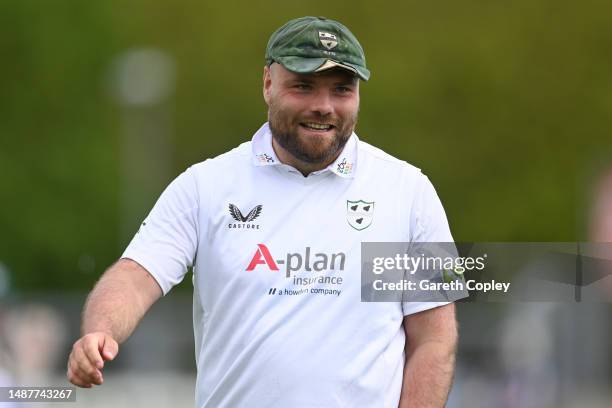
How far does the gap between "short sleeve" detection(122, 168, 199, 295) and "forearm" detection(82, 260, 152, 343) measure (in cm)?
5

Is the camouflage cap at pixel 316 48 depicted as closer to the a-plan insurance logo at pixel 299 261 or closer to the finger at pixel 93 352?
the a-plan insurance logo at pixel 299 261

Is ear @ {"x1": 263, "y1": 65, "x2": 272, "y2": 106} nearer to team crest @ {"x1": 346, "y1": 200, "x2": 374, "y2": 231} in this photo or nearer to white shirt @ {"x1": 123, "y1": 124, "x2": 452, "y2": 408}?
white shirt @ {"x1": 123, "y1": 124, "x2": 452, "y2": 408}

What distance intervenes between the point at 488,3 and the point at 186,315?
12.3 m

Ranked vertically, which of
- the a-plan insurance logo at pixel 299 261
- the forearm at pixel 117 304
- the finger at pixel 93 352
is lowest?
the finger at pixel 93 352

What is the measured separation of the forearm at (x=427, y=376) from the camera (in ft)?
16.3

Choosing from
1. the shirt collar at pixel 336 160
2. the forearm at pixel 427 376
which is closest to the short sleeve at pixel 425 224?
the forearm at pixel 427 376

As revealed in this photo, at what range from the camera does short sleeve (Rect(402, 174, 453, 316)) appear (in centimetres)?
499

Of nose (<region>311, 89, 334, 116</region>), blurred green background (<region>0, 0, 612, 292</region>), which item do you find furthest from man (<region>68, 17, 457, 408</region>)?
blurred green background (<region>0, 0, 612, 292</region>)

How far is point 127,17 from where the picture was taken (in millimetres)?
26484

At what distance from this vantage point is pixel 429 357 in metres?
4.98

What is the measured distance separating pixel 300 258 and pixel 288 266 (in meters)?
0.05

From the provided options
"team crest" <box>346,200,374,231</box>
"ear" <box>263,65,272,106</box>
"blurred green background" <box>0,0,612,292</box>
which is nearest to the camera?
"team crest" <box>346,200,374,231</box>

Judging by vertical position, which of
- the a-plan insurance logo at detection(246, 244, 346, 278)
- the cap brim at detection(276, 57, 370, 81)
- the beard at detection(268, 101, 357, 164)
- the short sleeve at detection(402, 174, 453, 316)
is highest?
the cap brim at detection(276, 57, 370, 81)

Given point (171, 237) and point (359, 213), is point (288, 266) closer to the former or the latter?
point (359, 213)
